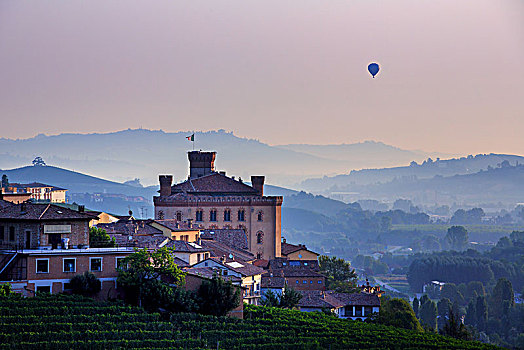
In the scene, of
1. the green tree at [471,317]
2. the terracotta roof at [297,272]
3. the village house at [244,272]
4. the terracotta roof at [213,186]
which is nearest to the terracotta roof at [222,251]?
the village house at [244,272]

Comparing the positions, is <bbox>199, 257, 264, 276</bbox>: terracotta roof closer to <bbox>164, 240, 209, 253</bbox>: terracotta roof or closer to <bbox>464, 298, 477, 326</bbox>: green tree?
<bbox>164, 240, 209, 253</bbox>: terracotta roof

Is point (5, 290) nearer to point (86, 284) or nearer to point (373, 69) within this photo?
point (86, 284)

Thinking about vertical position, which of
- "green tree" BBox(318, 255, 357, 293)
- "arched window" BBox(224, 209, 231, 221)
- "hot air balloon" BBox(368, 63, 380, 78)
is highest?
"hot air balloon" BBox(368, 63, 380, 78)

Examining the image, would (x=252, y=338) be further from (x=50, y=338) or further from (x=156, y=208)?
(x=156, y=208)

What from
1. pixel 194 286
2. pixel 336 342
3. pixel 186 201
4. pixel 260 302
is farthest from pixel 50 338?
pixel 186 201

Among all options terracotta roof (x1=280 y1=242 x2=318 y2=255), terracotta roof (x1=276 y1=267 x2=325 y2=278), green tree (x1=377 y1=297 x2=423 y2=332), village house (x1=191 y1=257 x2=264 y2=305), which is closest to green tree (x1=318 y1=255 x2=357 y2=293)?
terracotta roof (x1=280 y1=242 x2=318 y2=255)

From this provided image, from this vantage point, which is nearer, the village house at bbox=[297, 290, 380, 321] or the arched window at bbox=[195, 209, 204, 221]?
the village house at bbox=[297, 290, 380, 321]

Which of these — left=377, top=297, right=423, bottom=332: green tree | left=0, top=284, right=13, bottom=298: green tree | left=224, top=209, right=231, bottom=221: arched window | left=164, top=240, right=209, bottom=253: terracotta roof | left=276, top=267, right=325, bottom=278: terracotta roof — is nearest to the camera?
left=0, top=284, right=13, bottom=298: green tree
